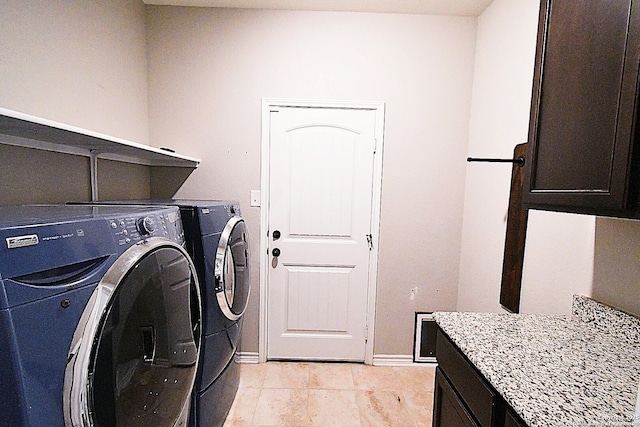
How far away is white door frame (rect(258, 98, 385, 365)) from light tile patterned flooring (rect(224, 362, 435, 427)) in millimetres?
213

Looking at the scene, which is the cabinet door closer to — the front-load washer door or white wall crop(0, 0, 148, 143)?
the front-load washer door

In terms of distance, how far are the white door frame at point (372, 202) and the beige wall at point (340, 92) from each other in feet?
0.16

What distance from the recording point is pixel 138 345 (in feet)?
3.03

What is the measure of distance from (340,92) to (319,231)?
1069 millimetres

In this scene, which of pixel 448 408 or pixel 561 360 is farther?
pixel 448 408

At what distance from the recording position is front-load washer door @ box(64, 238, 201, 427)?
74cm

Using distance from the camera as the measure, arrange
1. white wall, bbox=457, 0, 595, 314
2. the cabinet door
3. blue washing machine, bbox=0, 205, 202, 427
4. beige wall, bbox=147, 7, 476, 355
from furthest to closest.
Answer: beige wall, bbox=147, 7, 476, 355, white wall, bbox=457, 0, 595, 314, the cabinet door, blue washing machine, bbox=0, 205, 202, 427

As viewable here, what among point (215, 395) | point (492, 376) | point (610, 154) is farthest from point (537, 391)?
point (215, 395)

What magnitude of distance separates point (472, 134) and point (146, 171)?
2.48 m

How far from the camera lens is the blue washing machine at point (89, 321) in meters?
0.62

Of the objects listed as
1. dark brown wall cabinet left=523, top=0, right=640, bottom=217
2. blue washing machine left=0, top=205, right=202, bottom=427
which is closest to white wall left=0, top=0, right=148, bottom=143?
blue washing machine left=0, top=205, right=202, bottom=427

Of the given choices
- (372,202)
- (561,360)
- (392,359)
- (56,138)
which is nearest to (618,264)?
(561,360)

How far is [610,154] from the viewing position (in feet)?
2.90

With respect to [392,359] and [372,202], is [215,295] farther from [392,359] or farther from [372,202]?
[392,359]
